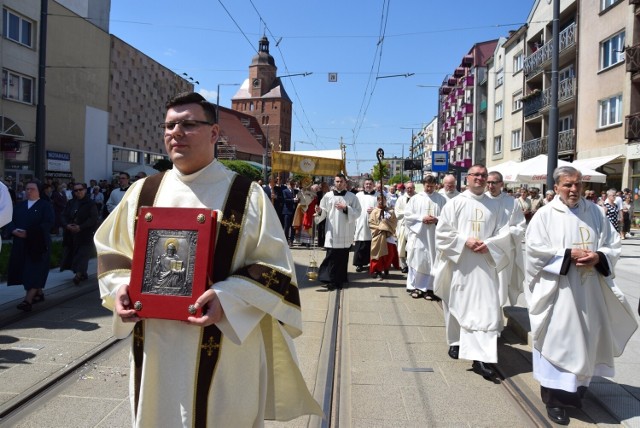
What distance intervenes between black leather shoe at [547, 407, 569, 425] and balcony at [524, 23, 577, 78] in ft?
88.3

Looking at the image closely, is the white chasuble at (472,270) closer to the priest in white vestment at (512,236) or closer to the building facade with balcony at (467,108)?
the priest in white vestment at (512,236)

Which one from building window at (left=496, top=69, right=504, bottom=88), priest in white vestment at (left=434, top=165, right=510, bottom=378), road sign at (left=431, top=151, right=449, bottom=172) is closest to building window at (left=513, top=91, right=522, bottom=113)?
building window at (left=496, top=69, right=504, bottom=88)

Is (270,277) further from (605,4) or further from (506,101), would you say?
(506,101)

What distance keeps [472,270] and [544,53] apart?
97.5 ft

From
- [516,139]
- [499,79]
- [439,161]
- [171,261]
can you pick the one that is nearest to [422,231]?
[171,261]

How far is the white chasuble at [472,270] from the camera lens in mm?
4961

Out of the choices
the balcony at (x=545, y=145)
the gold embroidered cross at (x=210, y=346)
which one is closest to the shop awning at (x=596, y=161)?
the balcony at (x=545, y=145)

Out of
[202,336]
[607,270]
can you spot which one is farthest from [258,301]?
[607,270]

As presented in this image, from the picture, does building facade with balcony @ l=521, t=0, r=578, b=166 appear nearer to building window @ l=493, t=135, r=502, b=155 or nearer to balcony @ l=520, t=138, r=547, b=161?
balcony @ l=520, t=138, r=547, b=161

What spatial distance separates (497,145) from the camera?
41.4 meters

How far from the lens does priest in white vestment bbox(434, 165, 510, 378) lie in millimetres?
4961

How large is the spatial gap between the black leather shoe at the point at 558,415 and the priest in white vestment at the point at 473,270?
32.6 inches

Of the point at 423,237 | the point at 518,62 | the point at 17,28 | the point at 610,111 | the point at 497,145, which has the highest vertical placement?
the point at 518,62

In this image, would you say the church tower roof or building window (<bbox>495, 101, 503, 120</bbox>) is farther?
the church tower roof
